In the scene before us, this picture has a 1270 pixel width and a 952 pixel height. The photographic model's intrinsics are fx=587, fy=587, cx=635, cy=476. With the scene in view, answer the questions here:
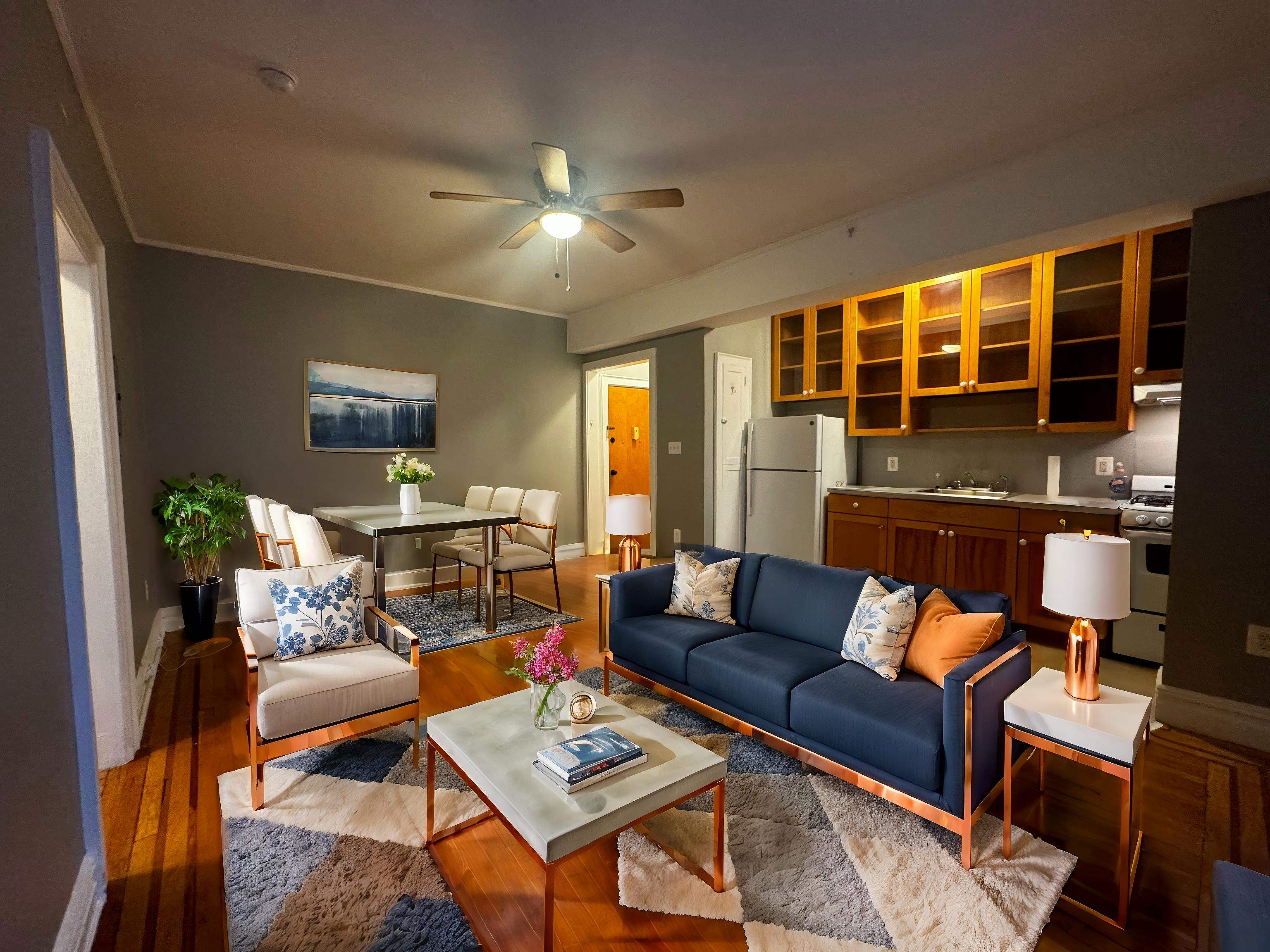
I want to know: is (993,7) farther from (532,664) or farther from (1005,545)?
(1005,545)

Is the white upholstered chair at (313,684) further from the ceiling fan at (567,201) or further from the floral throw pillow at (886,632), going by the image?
the ceiling fan at (567,201)

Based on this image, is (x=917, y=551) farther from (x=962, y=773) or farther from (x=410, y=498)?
(x=410, y=498)

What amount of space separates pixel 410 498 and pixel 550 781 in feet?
10.1

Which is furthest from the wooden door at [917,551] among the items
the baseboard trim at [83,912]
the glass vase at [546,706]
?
the baseboard trim at [83,912]

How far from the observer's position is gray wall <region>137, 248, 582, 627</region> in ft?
13.9

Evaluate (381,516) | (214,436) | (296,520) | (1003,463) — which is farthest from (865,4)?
(214,436)

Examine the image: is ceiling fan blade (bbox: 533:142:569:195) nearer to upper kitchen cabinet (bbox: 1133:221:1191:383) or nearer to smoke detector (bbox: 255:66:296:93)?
smoke detector (bbox: 255:66:296:93)

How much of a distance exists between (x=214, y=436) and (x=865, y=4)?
189 inches

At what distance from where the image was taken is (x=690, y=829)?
1994mm

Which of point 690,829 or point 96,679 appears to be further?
point 96,679

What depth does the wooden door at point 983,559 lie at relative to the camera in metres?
3.96

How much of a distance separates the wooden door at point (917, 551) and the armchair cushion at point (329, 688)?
11.5 ft

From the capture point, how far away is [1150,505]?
3.54 metres

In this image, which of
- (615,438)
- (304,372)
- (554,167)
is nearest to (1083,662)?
(554,167)
